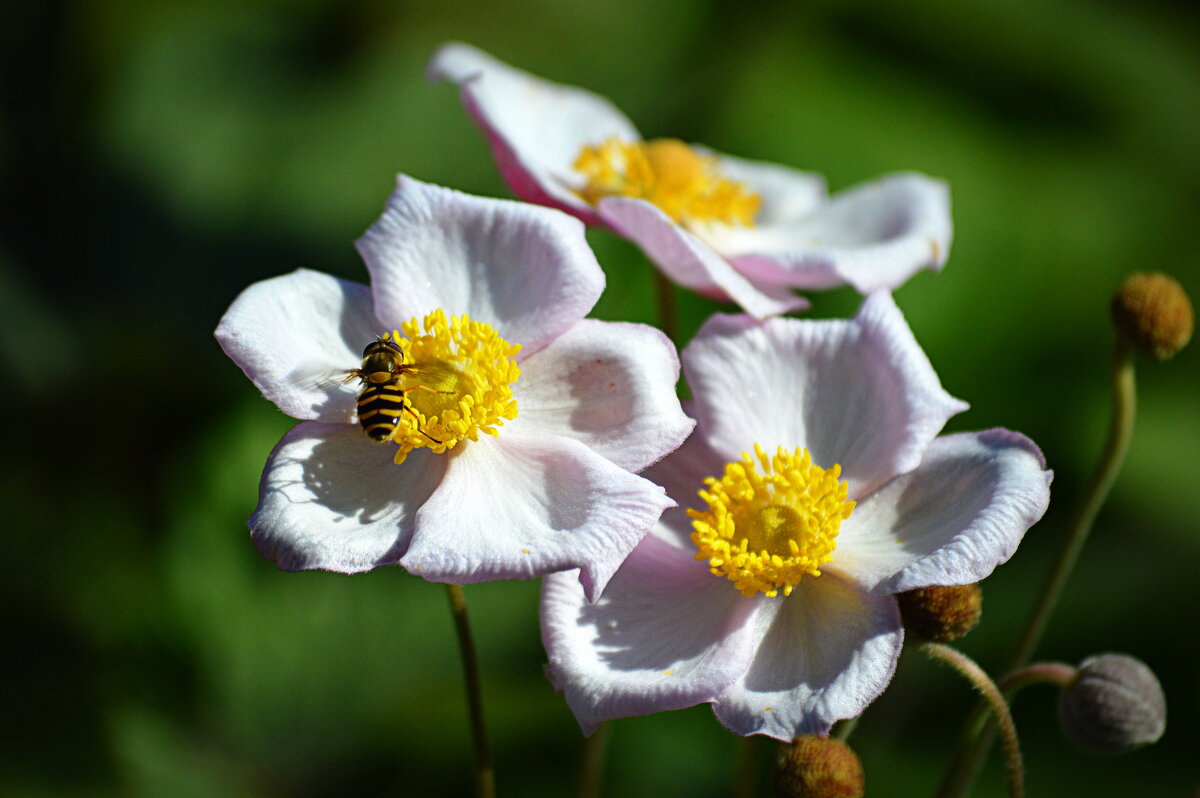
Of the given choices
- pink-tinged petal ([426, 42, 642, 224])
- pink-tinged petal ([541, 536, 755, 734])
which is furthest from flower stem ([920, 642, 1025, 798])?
pink-tinged petal ([426, 42, 642, 224])

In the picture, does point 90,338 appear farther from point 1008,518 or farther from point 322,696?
point 1008,518

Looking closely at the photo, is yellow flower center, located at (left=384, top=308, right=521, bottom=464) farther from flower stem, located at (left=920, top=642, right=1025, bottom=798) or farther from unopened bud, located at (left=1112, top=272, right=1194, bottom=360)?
unopened bud, located at (left=1112, top=272, right=1194, bottom=360)

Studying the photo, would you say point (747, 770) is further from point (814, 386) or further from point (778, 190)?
point (778, 190)

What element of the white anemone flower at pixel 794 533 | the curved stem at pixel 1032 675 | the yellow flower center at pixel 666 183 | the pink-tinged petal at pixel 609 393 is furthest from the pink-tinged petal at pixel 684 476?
the yellow flower center at pixel 666 183

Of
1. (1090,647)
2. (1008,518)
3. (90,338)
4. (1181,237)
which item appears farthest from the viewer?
(1181,237)

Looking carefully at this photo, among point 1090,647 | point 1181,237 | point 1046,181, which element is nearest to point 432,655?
point 1090,647

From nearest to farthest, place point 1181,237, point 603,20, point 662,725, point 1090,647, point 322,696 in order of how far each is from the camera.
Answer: point 322,696 → point 662,725 → point 1090,647 → point 1181,237 → point 603,20

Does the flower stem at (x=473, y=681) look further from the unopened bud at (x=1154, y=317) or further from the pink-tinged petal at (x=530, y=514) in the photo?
the unopened bud at (x=1154, y=317)
